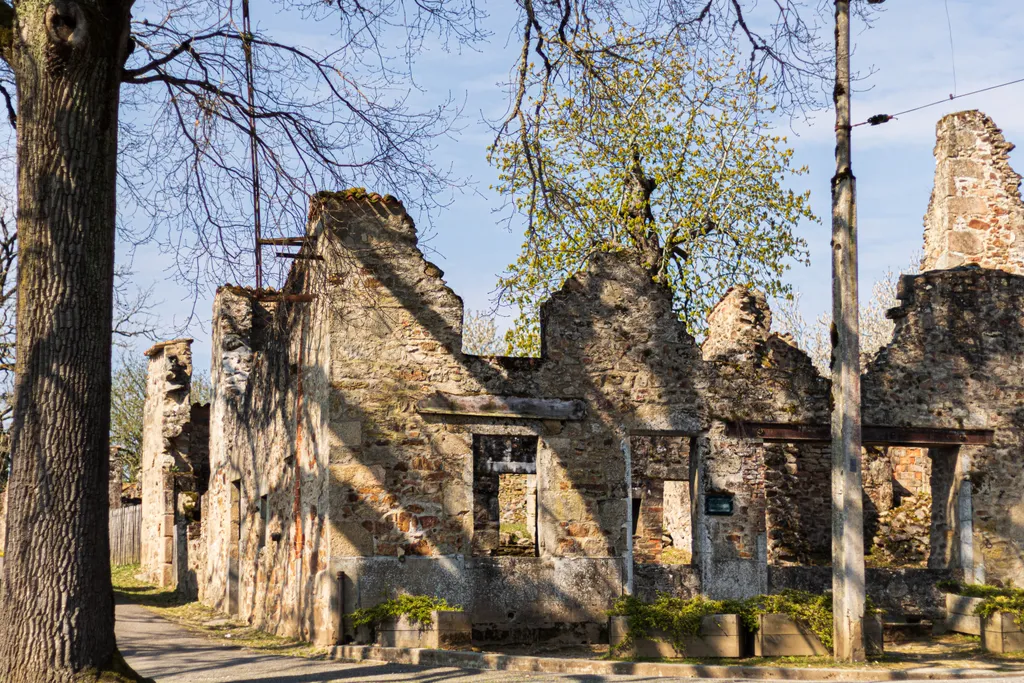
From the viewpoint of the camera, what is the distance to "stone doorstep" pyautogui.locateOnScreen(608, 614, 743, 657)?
11.8 metres

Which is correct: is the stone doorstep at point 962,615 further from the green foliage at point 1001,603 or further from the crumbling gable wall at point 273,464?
the crumbling gable wall at point 273,464

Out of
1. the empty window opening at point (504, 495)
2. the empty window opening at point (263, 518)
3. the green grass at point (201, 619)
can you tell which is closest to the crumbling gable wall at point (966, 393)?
the empty window opening at point (504, 495)

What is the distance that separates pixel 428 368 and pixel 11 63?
241 inches

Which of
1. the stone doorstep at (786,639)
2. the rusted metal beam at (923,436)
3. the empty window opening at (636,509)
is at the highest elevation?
the rusted metal beam at (923,436)

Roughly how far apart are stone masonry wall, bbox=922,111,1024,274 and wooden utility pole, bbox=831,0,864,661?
7883 millimetres

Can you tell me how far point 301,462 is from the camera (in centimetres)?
1478

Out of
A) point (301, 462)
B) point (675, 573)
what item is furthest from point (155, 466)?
point (675, 573)

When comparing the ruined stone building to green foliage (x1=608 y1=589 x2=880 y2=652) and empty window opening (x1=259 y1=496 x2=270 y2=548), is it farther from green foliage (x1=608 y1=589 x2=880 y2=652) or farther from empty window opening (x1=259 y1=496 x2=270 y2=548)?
green foliage (x1=608 y1=589 x2=880 y2=652)

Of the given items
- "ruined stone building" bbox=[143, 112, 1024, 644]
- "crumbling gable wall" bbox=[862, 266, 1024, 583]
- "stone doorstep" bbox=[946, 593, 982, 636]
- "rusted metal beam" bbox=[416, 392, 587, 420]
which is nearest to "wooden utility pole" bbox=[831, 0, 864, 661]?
"stone doorstep" bbox=[946, 593, 982, 636]

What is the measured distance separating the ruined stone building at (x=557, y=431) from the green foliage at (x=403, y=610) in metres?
0.27

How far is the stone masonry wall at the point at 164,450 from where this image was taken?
2448 centimetres

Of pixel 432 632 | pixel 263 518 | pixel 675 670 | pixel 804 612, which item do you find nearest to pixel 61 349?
pixel 432 632

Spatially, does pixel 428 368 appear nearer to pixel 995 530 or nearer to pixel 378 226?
pixel 378 226

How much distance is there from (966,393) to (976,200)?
4552 millimetres
